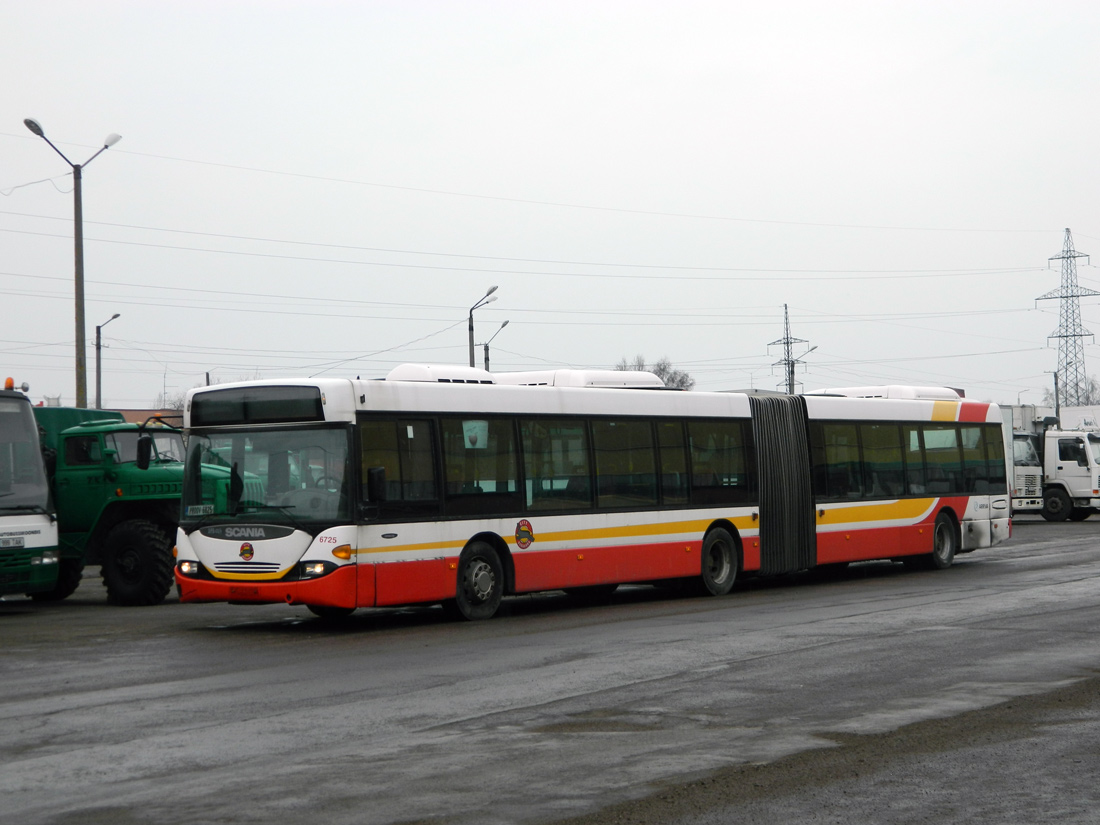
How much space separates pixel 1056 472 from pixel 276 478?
3177 centimetres

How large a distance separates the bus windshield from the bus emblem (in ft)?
8.44

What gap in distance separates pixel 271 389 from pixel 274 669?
4.09 metres

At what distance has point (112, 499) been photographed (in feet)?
63.4

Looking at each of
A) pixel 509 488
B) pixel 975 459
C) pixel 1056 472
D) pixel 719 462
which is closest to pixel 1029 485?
pixel 1056 472

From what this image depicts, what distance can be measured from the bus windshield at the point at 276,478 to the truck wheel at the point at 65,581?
505cm

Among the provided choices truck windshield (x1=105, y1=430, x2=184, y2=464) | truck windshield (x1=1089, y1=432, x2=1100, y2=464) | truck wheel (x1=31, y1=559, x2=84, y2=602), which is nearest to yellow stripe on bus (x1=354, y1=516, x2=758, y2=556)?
truck windshield (x1=105, y1=430, x2=184, y2=464)

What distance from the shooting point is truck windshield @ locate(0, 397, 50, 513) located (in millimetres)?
17297

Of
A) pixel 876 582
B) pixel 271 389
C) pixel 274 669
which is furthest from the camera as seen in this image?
pixel 876 582

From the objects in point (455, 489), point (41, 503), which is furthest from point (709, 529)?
point (41, 503)

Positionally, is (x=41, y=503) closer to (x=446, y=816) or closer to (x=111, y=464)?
(x=111, y=464)

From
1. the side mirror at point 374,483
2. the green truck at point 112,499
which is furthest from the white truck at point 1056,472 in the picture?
the side mirror at point 374,483

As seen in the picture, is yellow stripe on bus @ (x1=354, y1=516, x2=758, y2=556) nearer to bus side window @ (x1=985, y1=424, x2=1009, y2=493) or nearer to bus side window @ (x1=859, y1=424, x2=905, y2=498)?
bus side window @ (x1=859, y1=424, x2=905, y2=498)

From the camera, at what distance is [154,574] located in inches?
732

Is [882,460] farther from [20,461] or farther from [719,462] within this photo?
[20,461]
